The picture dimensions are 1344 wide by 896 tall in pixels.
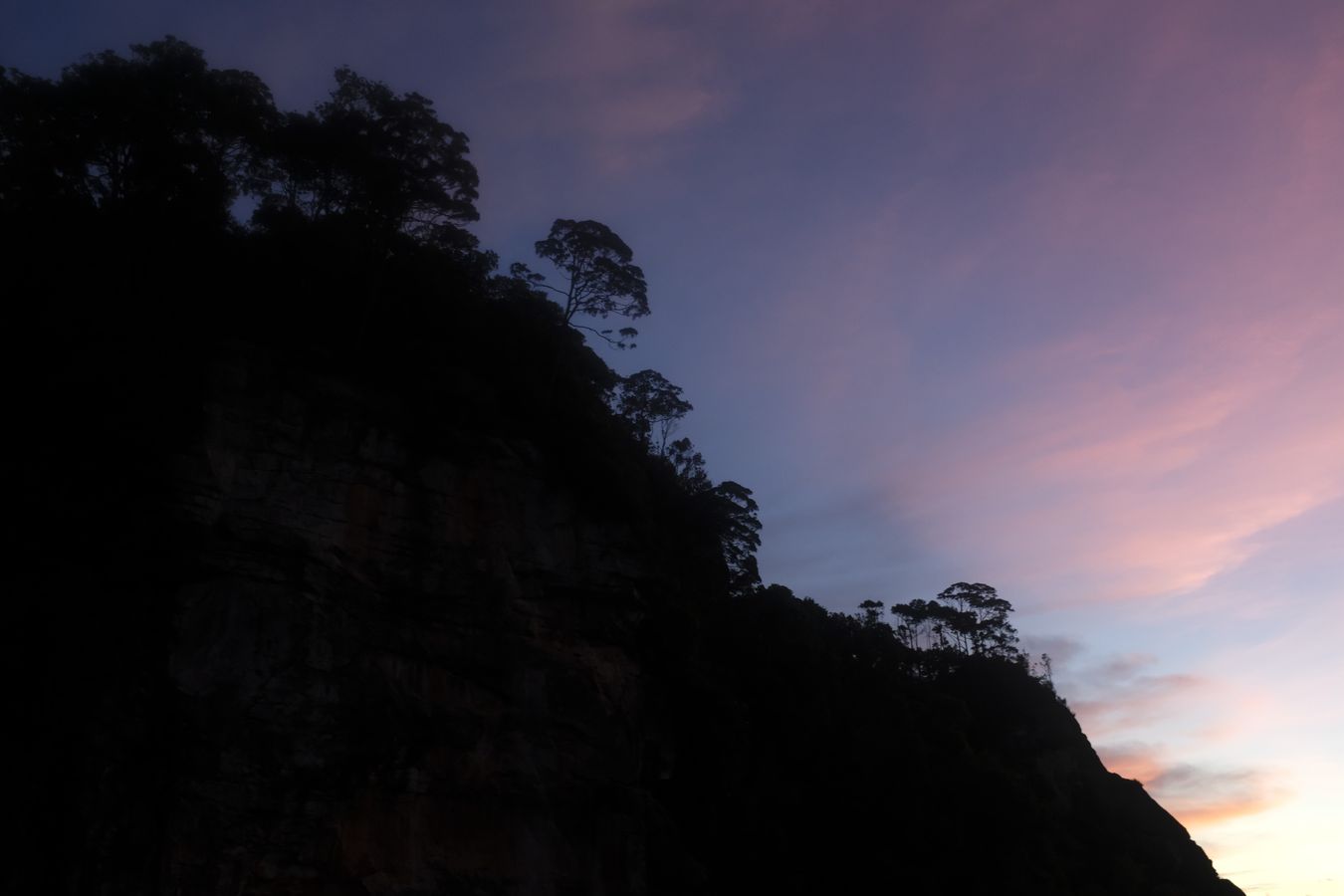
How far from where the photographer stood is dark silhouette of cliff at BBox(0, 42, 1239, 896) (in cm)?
1848

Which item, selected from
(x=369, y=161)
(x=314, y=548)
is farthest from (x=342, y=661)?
(x=369, y=161)

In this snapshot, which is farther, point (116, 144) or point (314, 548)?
point (116, 144)

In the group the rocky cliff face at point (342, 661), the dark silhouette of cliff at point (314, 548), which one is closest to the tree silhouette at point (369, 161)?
the dark silhouette of cliff at point (314, 548)

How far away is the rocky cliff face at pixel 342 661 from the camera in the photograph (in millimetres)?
18188

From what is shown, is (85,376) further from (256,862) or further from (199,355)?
(256,862)

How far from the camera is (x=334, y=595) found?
832 inches

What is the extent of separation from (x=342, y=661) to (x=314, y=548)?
247 centimetres

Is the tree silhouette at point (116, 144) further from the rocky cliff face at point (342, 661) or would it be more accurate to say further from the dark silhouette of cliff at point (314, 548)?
the rocky cliff face at point (342, 661)

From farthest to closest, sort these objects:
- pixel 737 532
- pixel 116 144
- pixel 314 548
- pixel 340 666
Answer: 1. pixel 737 532
2. pixel 116 144
3. pixel 314 548
4. pixel 340 666

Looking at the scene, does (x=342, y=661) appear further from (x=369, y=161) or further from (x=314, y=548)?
(x=369, y=161)

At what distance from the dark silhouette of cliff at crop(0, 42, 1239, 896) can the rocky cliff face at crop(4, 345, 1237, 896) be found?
0.19 feet

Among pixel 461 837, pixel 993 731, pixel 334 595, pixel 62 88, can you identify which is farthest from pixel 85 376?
pixel 993 731

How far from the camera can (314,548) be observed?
20984 mm

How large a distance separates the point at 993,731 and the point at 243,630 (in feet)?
169
